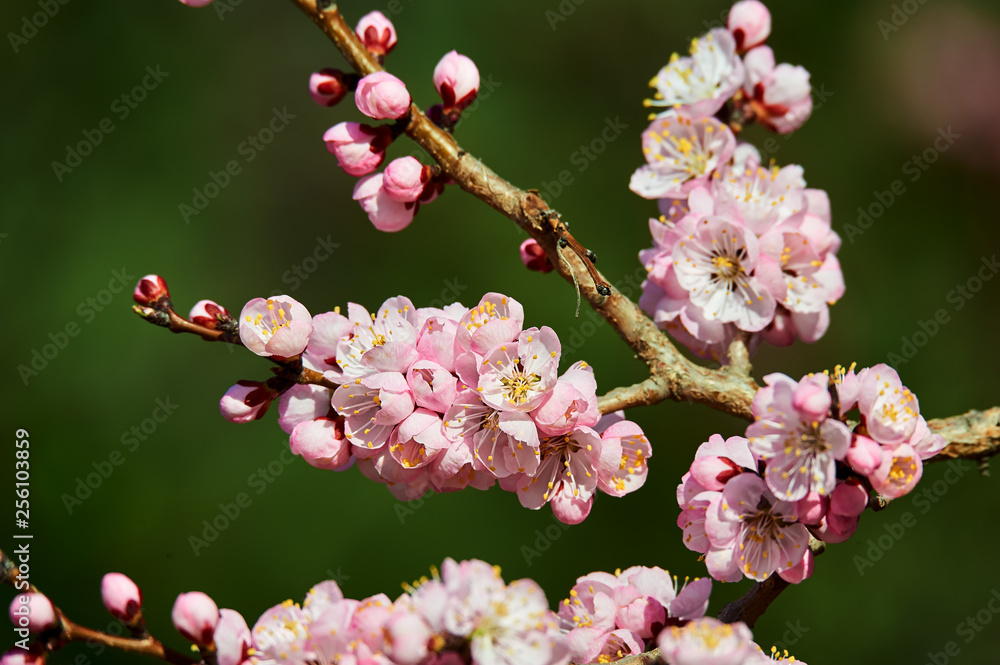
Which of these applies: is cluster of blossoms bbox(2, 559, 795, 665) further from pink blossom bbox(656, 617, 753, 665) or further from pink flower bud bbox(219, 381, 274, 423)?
pink flower bud bbox(219, 381, 274, 423)

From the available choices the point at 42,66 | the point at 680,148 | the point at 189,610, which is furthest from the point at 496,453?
the point at 42,66

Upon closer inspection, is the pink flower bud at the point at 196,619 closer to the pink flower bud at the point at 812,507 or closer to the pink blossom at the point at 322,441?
the pink blossom at the point at 322,441

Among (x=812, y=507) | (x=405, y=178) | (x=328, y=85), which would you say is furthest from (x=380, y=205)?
(x=812, y=507)

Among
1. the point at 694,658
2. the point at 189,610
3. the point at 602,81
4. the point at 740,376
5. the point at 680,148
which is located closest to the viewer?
the point at 694,658

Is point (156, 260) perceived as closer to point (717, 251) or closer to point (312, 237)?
point (312, 237)

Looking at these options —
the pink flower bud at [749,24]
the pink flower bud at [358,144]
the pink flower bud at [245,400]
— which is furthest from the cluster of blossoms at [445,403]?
the pink flower bud at [749,24]

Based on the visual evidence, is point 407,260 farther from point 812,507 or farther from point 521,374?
point 812,507

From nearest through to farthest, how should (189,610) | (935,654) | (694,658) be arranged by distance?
(694,658), (189,610), (935,654)

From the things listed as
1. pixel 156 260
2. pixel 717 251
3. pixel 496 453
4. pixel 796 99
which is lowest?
pixel 156 260
